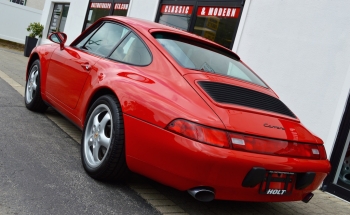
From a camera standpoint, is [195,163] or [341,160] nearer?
[195,163]

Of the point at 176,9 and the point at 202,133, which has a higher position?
the point at 176,9

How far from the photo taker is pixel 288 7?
21.7 ft

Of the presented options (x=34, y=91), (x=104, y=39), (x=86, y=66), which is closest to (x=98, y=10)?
(x=34, y=91)

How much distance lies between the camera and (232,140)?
2678 millimetres

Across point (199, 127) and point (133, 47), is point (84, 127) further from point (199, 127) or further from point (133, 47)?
point (199, 127)

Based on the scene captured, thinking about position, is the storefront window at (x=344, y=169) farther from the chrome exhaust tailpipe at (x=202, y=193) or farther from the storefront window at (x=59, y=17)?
the storefront window at (x=59, y=17)

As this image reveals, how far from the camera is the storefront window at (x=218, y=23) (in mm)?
8141

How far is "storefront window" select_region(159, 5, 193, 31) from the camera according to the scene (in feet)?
31.3

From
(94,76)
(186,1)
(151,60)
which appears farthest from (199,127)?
(186,1)

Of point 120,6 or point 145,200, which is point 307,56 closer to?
point 145,200

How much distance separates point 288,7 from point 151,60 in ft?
13.1

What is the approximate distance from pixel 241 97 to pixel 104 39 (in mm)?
1809

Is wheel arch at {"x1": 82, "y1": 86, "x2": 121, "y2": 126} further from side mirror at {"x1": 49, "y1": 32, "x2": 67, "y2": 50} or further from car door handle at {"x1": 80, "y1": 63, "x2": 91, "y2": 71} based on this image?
side mirror at {"x1": 49, "y1": 32, "x2": 67, "y2": 50}

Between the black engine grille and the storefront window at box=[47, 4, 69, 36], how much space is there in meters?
14.3
